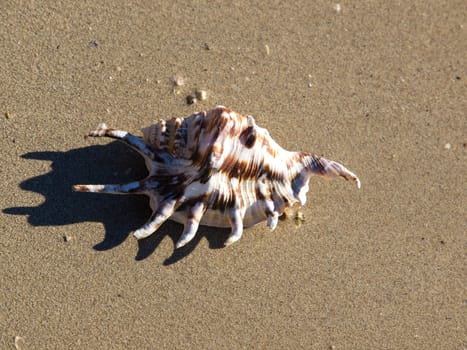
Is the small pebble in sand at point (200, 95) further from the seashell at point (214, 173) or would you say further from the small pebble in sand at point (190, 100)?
the seashell at point (214, 173)

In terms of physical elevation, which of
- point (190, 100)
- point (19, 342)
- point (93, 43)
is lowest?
point (19, 342)

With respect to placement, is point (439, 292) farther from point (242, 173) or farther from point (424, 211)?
point (242, 173)

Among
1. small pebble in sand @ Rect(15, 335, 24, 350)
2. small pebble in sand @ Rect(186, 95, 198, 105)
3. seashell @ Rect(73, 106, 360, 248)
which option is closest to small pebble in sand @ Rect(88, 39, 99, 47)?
seashell @ Rect(73, 106, 360, 248)

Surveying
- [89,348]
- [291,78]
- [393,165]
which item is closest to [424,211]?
[393,165]

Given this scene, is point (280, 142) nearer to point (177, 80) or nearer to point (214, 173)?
point (214, 173)

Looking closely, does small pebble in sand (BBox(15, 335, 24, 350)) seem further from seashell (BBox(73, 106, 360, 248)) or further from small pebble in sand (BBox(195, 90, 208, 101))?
small pebble in sand (BBox(195, 90, 208, 101))

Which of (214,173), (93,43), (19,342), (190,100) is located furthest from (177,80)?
(19,342)

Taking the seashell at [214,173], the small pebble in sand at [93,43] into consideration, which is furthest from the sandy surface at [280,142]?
the seashell at [214,173]
